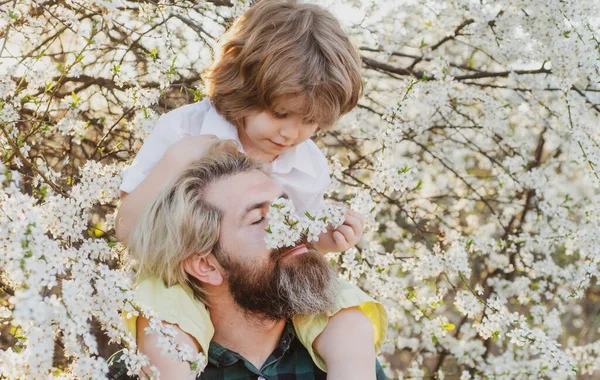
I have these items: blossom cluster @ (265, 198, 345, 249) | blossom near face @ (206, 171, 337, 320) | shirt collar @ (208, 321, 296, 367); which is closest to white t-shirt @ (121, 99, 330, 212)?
blossom near face @ (206, 171, 337, 320)

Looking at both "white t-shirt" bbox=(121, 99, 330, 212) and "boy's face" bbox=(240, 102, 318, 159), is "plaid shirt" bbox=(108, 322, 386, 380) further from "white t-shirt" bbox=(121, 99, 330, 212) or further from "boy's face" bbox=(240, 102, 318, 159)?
"boy's face" bbox=(240, 102, 318, 159)

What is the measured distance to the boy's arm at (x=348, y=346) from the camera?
7.52ft

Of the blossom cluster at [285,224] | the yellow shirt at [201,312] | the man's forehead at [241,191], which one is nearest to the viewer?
the blossom cluster at [285,224]

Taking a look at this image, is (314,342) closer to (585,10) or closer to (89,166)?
(89,166)

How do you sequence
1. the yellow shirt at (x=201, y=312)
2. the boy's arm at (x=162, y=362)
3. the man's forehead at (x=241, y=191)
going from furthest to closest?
the man's forehead at (x=241, y=191) → the yellow shirt at (x=201, y=312) → the boy's arm at (x=162, y=362)

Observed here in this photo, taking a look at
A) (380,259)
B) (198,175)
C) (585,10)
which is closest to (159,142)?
(198,175)

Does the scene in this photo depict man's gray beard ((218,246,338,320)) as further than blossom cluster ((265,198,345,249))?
Yes

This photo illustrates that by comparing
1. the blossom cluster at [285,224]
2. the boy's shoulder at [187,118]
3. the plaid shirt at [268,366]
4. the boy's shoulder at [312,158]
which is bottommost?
the plaid shirt at [268,366]

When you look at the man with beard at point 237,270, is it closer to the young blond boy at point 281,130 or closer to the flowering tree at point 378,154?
the young blond boy at point 281,130

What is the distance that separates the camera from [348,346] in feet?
7.63

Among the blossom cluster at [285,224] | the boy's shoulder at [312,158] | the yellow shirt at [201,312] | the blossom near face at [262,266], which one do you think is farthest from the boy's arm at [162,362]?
the boy's shoulder at [312,158]

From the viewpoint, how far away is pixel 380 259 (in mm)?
3350

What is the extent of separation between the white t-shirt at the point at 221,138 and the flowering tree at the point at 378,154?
13cm

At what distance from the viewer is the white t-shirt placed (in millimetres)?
2475
